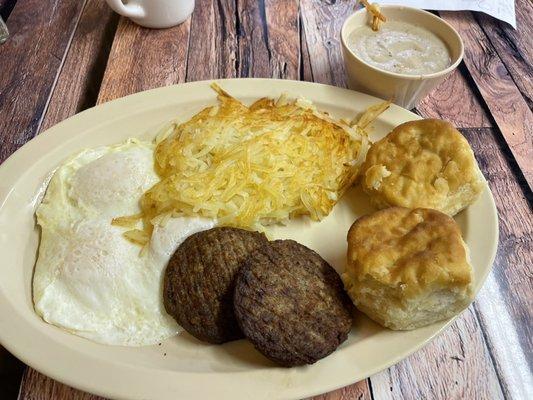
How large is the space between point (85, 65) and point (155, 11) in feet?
1.69

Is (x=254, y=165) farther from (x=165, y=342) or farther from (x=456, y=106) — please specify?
(x=456, y=106)

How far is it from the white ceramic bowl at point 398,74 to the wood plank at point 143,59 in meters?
0.95

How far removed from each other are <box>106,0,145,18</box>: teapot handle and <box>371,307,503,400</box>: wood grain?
2255 millimetres

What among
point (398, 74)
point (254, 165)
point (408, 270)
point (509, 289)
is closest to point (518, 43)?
point (398, 74)

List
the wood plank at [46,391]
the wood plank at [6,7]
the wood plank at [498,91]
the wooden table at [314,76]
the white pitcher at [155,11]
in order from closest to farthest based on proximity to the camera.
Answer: the wood plank at [46,391], the wooden table at [314,76], the wood plank at [498,91], the white pitcher at [155,11], the wood plank at [6,7]

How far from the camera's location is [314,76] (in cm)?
254

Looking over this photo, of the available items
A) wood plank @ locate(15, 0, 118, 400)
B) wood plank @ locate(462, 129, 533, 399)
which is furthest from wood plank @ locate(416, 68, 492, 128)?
wood plank @ locate(15, 0, 118, 400)

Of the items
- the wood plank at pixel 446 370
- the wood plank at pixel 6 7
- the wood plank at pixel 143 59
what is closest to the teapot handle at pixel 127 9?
the wood plank at pixel 143 59

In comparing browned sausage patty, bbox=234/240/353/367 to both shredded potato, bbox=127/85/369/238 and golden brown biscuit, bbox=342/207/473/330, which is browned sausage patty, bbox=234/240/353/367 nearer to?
golden brown biscuit, bbox=342/207/473/330

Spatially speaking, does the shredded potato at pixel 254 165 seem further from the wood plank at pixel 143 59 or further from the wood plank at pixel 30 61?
the wood plank at pixel 30 61

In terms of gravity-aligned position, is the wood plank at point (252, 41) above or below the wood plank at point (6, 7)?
above

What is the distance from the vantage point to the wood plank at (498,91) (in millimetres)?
2266

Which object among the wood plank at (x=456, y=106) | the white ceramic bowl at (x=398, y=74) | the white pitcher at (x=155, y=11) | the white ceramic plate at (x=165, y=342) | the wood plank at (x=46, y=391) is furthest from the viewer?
the white pitcher at (x=155, y=11)

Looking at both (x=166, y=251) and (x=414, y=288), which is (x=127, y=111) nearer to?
(x=166, y=251)
